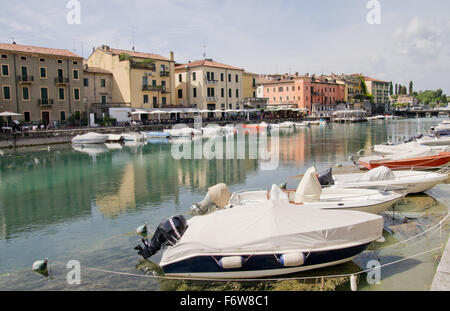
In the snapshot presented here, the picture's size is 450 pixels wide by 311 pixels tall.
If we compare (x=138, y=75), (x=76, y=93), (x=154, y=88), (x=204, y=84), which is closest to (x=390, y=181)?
(x=76, y=93)

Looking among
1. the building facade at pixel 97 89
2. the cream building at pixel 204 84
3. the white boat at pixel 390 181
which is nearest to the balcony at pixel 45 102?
the building facade at pixel 97 89

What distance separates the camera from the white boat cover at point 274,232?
25.2 feet

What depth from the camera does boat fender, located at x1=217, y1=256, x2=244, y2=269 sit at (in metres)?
7.60

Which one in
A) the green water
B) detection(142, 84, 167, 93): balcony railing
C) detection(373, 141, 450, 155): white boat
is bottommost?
the green water

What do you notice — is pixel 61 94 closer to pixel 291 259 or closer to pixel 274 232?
pixel 274 232

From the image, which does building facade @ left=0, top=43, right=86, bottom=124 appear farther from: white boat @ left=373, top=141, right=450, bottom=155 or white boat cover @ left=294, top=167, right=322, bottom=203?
white boat cover @ left=294, top=167, right=322, bottom=203

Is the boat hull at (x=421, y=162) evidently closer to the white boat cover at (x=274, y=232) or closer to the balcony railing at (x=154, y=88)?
the white boat cover at (x=274, y=232)

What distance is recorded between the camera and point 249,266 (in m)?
7.78

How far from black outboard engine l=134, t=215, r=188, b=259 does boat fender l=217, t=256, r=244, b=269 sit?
1.72 meters

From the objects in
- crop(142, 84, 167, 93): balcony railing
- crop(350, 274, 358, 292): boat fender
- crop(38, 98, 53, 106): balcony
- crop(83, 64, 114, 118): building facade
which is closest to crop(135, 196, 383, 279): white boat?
crop(350, 274, 358, 292): boat fender

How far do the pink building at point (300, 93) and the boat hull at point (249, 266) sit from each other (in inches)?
3254

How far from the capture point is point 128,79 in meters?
51.4
